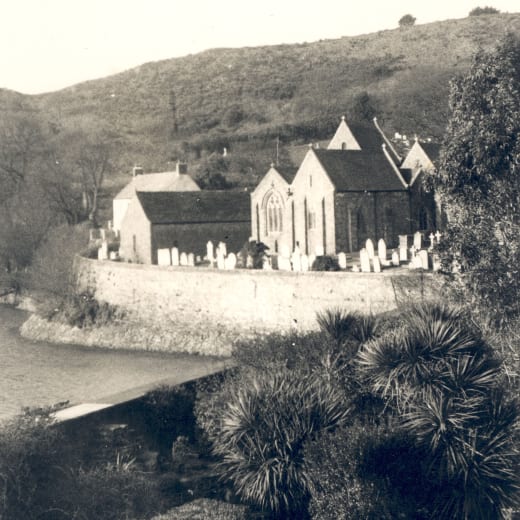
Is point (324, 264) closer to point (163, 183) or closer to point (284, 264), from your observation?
point (284, 264)

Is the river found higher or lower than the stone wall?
lower

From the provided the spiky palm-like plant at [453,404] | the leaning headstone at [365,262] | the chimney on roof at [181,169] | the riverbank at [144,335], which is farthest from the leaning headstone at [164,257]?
the spiky palm-like plant at [453,404]

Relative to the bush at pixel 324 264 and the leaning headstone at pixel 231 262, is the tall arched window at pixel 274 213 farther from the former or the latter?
the bush at pixel 324 264

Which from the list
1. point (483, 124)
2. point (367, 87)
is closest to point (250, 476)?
point (483, 124)

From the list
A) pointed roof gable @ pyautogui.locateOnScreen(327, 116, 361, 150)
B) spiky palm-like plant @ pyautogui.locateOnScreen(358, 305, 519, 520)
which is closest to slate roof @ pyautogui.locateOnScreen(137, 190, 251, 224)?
pointed roof gable @ pyautogui.locateOnScreen(327, 116, 361, 150)

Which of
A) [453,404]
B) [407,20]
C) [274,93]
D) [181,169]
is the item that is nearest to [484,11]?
[407,20]

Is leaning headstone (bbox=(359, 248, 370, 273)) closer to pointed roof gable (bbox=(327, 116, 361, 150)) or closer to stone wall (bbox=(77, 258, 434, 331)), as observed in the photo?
stone wall (bbox=(77, 258, 434, 331))

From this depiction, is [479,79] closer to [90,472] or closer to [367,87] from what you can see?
[90,472]
